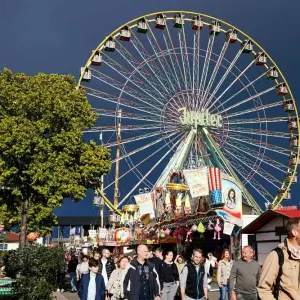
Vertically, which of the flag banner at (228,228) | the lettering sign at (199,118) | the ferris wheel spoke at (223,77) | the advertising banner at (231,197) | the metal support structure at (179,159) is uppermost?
the ferris wheel spoke at (223,77)

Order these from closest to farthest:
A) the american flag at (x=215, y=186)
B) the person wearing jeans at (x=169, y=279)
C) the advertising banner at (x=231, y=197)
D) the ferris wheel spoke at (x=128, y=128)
A: the person wearing jeans at (x=169, y=279) → the advertising banner at (x=231, y=197) → the american flag at (x=215, y=186) → the ferris wheel spoke at (x=128, y=128)

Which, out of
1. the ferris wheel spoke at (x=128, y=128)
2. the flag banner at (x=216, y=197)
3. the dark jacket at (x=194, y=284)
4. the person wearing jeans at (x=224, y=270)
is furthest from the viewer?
the ferris wheel spoke at (x=128, y=128)

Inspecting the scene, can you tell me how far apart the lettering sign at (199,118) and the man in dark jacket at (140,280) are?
75.6 ft

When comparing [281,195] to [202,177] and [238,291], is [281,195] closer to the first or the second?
[202,177]

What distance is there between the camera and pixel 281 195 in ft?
112

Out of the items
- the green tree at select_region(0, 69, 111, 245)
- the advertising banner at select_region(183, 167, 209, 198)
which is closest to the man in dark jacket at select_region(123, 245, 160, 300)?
the green tree at select_region(0, 69, 111, 245)

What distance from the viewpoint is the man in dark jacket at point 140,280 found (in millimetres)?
6691

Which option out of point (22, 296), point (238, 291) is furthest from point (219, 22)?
point (238, 291)

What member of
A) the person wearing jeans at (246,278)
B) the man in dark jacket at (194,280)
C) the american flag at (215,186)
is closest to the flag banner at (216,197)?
the american flag at (215,186)

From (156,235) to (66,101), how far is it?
925cm

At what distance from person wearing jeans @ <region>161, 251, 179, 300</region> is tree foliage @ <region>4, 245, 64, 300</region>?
304 centimetres

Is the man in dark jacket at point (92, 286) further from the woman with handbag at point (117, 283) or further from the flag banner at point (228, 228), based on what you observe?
the flag banner at point (228, 228)

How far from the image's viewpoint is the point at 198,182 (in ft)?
74.2

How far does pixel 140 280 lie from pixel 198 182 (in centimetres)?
1603
